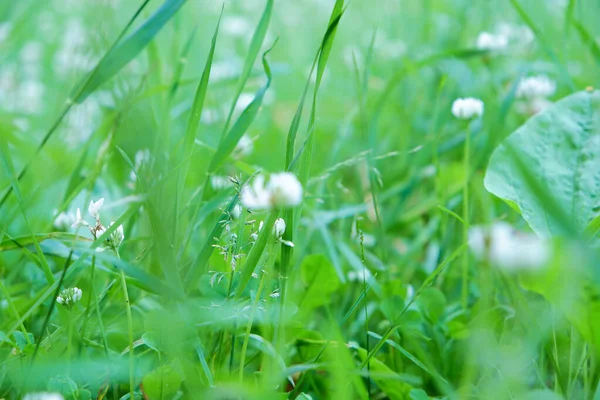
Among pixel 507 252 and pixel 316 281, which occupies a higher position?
pixel 507 252

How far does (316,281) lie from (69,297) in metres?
0.45

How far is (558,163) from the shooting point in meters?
1.15

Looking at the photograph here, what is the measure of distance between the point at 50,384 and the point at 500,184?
77 centimetres

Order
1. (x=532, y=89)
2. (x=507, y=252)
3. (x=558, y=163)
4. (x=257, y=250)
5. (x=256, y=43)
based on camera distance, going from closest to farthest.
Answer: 1. (x=507, y=252)
2. (x=257, y=250)
3. (x=256, y=43)
4. (x=558, y=163)
5. (x=532, y=89)

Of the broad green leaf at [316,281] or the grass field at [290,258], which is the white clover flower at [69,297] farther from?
the broad green leaf at [316,281]

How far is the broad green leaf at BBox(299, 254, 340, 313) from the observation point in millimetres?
1154

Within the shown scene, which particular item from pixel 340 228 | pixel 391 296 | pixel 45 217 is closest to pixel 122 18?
pixel 45 217

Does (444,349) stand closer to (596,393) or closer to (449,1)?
(596,393)

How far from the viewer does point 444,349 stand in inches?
41.4

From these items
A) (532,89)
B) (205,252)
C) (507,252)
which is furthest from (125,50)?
(532,89)

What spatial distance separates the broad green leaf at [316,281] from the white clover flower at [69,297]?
1.31ft

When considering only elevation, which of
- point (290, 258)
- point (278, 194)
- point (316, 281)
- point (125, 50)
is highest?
point (125, 50)

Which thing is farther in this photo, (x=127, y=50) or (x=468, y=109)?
(x=468, y=109)

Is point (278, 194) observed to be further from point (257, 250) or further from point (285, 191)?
point (257, 250)
